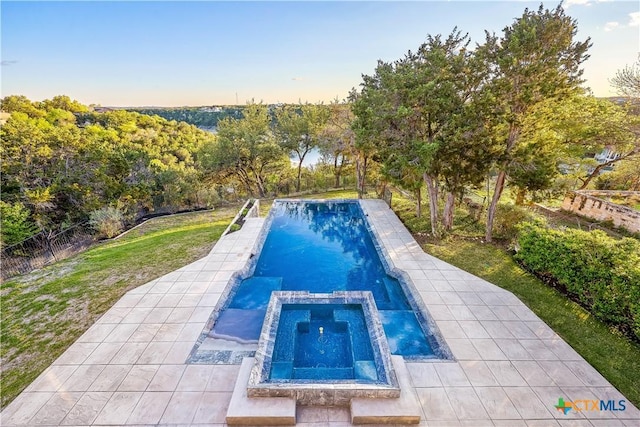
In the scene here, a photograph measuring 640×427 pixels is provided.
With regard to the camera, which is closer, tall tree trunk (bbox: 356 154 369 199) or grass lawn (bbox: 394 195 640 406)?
grass lawn (bbox: 394 195 640 406)

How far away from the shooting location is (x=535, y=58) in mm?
7449

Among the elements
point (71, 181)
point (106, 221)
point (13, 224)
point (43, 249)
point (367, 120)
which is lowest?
point (43, 249)

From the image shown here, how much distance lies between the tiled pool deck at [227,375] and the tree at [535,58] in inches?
214

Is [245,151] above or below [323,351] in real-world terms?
above

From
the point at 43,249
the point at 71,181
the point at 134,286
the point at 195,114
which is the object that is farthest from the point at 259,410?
the point at 195,114

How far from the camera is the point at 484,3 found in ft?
28.3

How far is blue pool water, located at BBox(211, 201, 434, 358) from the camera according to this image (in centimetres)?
590

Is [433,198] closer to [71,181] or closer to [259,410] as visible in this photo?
[259,410]

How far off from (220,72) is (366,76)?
16.7 meters

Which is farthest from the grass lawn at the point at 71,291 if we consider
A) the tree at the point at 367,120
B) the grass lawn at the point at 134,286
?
the tree at the point at 367,120

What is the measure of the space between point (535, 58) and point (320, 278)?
8.46 m

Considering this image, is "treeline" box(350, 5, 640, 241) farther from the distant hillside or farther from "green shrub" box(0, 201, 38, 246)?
the distant hillside

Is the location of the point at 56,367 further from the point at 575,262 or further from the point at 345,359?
the point at 575,262

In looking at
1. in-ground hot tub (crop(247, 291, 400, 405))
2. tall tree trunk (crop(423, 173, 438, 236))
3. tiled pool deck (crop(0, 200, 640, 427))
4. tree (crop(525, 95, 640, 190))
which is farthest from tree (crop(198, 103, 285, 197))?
tree (crop(525, 95, 640, 190))
